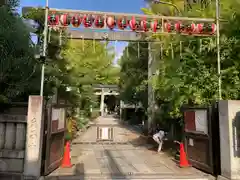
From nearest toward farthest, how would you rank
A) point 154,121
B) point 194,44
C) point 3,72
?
point 3,72 < point 194,44 < point 154,121

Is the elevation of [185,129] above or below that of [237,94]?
below

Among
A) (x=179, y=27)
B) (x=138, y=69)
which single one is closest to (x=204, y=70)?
(x=179, y=27)

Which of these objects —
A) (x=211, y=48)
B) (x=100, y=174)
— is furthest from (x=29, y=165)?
(x=211, y=48)

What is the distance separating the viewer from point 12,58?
740 centimetres

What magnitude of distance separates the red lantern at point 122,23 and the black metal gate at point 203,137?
138 inches

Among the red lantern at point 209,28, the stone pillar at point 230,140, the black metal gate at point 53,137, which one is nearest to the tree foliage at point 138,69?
the red lantern at point 209,28

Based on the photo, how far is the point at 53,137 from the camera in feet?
23.2

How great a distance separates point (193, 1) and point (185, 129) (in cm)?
819

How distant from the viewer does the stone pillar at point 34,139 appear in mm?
6293

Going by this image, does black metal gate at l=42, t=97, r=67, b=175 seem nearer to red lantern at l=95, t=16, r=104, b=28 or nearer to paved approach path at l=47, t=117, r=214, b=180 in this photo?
paved approach path at l=47, t=117, r=214, b=180

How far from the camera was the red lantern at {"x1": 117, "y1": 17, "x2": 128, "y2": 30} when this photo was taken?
315 inches

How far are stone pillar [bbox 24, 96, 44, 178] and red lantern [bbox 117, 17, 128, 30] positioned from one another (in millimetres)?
3565

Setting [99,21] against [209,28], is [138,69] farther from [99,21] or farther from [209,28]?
[99,21]

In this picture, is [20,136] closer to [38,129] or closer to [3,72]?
[38,129]
